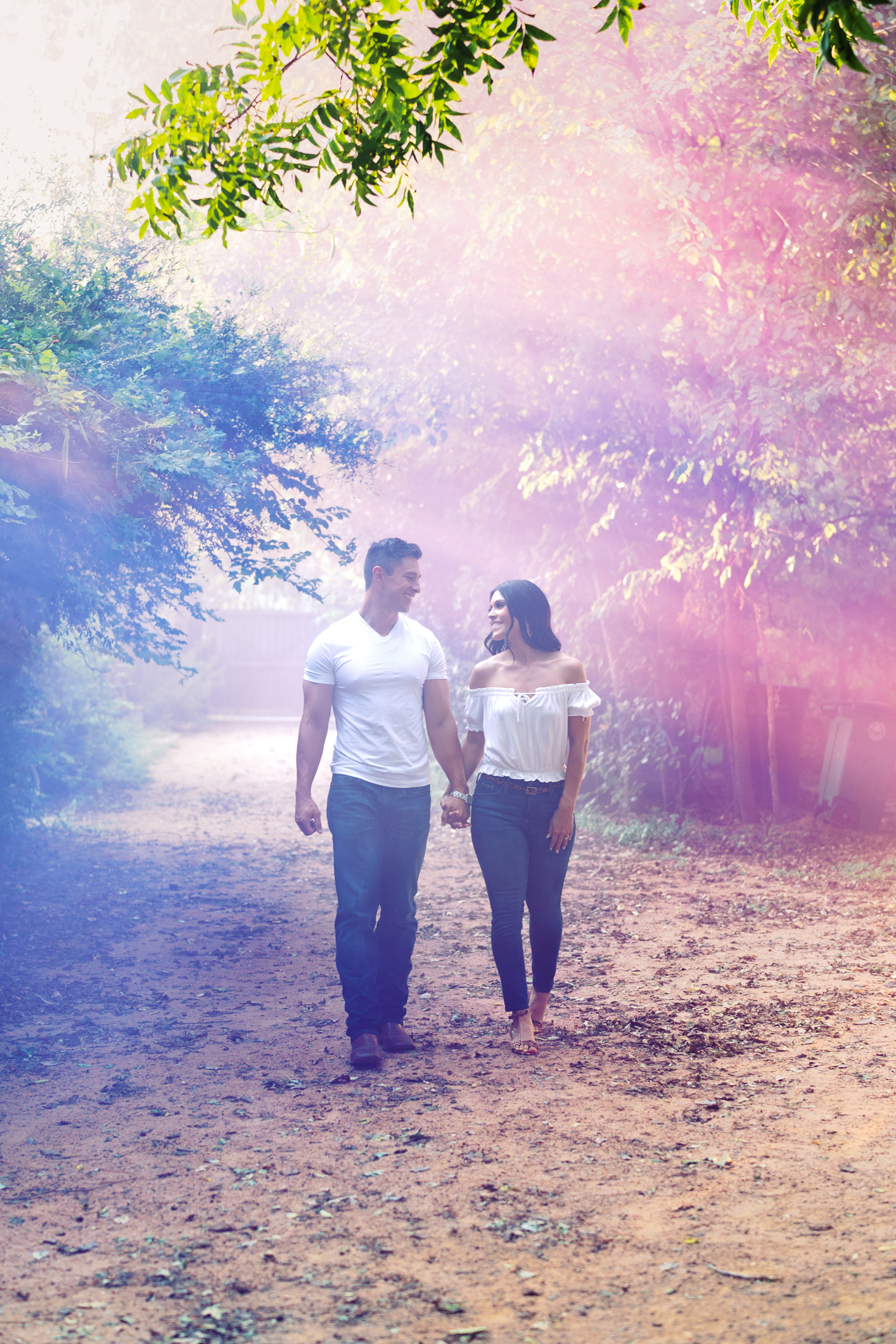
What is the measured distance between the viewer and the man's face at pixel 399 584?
4.62 meters

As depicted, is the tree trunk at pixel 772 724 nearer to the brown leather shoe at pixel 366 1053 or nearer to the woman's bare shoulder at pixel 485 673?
the woman's bare shoulder at pixel 485 673

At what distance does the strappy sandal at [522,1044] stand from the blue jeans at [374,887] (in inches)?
18.3

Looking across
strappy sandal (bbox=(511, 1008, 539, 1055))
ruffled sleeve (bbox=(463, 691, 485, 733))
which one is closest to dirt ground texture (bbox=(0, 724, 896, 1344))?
strappy sandal (bbox=(511, 1008, 539, 1055))

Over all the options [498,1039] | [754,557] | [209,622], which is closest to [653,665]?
[754,557]

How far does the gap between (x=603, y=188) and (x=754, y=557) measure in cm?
310

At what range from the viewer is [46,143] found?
7164 mm

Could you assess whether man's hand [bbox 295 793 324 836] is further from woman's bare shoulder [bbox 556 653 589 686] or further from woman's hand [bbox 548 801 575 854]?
woman's bare shoulder [bbox 556 653 589 686]

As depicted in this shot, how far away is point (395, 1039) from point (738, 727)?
655 cm

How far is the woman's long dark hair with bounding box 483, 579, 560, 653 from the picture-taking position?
452 centimetres

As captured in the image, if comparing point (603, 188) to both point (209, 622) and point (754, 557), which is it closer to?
point (754, 557)

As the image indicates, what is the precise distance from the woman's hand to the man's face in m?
1.04

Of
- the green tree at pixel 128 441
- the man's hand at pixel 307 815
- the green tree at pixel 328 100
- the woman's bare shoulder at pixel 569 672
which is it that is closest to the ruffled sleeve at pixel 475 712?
the woman's bare shoulder at pixel 569 672

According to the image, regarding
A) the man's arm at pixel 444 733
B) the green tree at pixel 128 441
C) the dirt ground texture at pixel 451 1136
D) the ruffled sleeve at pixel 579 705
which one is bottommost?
the dirt ground texture at pixel 451 1136

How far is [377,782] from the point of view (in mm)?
4484
